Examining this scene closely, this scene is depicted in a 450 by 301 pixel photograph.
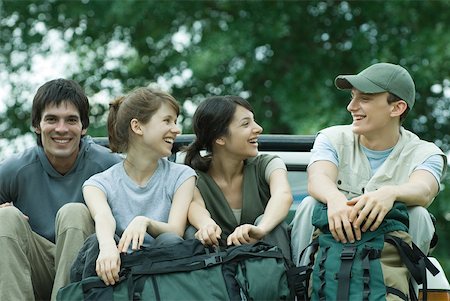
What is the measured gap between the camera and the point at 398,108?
14.7ft

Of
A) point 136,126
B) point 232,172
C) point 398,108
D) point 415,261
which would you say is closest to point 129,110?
point 136,126

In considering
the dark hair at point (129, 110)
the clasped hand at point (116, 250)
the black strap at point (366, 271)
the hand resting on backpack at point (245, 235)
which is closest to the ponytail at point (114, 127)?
the dark hair at point (129, 110)

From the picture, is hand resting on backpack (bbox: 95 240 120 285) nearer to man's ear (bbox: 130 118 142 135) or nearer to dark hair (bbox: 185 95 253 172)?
man's ear (bbox: 130 118 142 135)

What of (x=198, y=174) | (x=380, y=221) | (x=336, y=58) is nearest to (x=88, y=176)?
(x=198, y=174)

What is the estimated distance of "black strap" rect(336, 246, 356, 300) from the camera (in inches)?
151

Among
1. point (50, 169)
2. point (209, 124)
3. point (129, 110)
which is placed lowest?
point (50, 169)

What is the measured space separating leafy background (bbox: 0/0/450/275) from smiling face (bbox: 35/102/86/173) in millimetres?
5456

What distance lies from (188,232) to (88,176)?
640 mm

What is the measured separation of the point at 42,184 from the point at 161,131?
655mm

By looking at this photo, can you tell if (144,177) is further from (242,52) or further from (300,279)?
(242,52)

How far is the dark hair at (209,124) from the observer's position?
476cm

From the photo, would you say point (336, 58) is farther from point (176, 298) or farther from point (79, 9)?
point (176, 298)

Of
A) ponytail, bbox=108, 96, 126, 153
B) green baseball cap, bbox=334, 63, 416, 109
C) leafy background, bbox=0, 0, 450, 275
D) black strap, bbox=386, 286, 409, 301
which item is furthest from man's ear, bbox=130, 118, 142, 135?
leafy background, bbox=0, 0, 450, 275

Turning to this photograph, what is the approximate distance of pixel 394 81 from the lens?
14.6 feet
